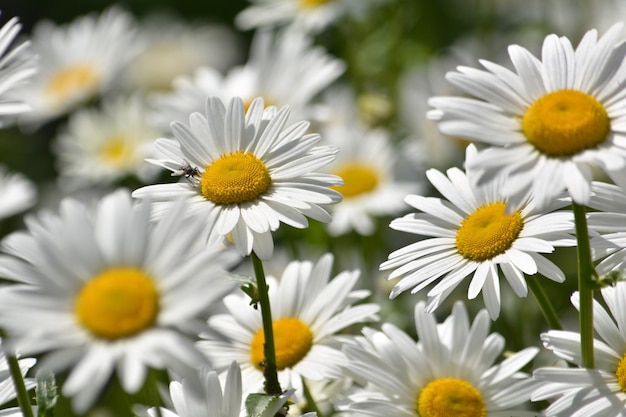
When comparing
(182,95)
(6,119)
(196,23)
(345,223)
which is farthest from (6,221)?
(196,23)

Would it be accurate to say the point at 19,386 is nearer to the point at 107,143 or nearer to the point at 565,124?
the point at 565,124

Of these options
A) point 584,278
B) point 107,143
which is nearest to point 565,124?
point 584,278

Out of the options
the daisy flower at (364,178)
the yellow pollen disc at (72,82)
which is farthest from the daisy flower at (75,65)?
the daisy flower at (364,178)

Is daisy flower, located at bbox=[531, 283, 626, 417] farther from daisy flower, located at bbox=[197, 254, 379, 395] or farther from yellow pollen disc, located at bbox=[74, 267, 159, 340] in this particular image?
yellow pollen disc, located at bbox=[74, 267, 159, 340]

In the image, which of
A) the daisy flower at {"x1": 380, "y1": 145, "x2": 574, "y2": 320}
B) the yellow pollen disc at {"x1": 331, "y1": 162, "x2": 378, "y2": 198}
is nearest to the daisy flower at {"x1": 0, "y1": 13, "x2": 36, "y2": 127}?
the daisy flower at {"x1": 380, "y1": 145, "x2": 574, "y2": 320}

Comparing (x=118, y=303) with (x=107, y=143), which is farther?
(x=107, y=143)
